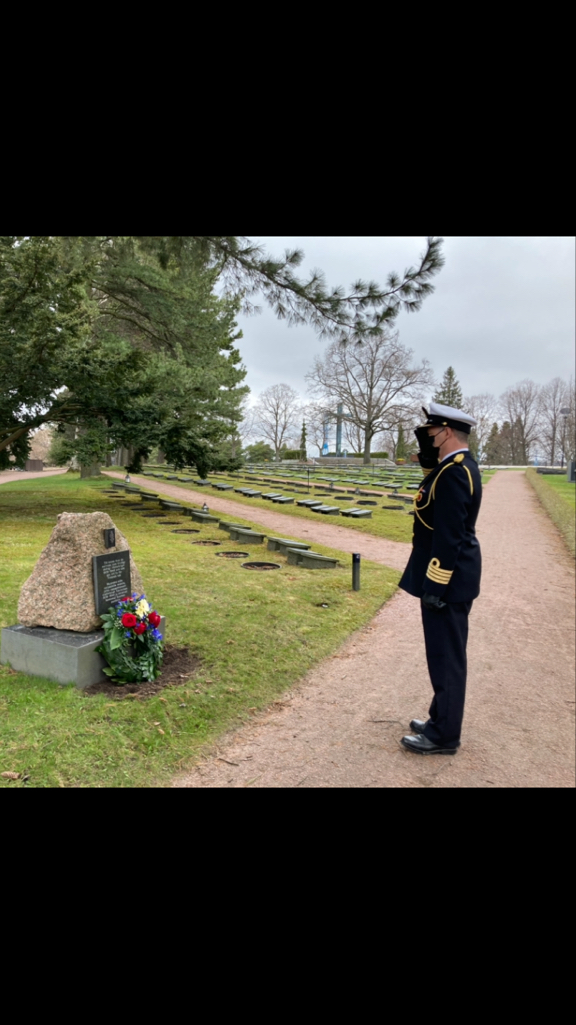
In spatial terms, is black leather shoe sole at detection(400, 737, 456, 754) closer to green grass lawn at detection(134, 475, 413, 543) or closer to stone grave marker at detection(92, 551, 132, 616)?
stone grave marker at detection(92, 551, 132, 616)

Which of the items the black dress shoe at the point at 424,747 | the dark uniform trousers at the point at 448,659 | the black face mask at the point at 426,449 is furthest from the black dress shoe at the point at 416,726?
the black face mask at the point at 426,449

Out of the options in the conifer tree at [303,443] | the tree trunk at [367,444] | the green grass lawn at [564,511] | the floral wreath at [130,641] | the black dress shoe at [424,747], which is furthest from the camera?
the conifer tree at [303,443]

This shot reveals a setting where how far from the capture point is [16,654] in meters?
3.78

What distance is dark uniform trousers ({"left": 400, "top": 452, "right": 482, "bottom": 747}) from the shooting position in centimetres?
270

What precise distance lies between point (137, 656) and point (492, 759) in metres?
2.51

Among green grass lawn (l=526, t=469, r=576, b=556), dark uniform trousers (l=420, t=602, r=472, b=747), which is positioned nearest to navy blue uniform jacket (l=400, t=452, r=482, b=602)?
dark uniform trousers (l=420, t=602, r=472, b=747)

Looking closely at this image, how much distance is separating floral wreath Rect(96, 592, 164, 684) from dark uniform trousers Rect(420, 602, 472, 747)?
2028mm

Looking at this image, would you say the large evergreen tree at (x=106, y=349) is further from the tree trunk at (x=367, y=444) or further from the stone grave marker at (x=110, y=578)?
the tree trunk at (x=367, y=444)

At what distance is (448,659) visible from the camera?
283 cm

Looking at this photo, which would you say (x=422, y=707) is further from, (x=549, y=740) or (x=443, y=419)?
(x=443, y=419)

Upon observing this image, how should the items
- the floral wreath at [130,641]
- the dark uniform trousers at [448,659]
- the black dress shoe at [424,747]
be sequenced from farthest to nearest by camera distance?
the floral wreath at [130,641]
the black dress shoe at [424,747]
the dark uniform trousers at [448,659]

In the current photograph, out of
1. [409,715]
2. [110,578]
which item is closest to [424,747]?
[409,715]

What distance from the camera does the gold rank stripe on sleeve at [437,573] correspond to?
2.68 meters

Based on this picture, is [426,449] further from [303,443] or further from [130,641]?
[303,443]
